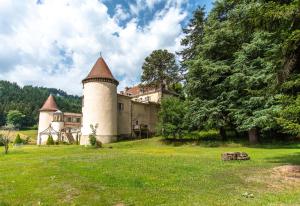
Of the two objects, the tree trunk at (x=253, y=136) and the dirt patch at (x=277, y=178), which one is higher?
the tree trunk at (x=253, y=136)

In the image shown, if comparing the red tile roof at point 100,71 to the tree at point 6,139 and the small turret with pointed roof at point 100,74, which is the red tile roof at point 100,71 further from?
the tree at point 6,139

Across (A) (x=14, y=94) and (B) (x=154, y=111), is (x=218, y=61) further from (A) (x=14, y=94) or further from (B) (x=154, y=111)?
(A) (x=14, y=94)

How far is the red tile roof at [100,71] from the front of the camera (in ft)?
135

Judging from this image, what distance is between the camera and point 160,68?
178 feet

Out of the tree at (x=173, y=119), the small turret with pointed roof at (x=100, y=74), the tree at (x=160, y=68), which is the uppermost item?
the tree at (x=160, y=68)

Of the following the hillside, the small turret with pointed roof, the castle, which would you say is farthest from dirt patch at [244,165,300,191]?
the hillside

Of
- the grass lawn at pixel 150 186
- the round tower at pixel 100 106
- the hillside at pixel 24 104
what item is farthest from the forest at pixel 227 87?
the hillside at pixel 24 104

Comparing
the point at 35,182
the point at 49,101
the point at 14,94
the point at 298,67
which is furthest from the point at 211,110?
the point at 14,94

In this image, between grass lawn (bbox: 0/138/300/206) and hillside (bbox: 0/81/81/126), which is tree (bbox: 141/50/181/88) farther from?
hillside (bbox: 0/81/81/126)

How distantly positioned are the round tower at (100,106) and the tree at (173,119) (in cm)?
803

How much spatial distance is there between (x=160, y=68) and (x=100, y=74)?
16.2 m

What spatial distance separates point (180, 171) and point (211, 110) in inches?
746

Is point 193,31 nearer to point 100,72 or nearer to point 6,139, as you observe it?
point 100,72

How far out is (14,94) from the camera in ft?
536
